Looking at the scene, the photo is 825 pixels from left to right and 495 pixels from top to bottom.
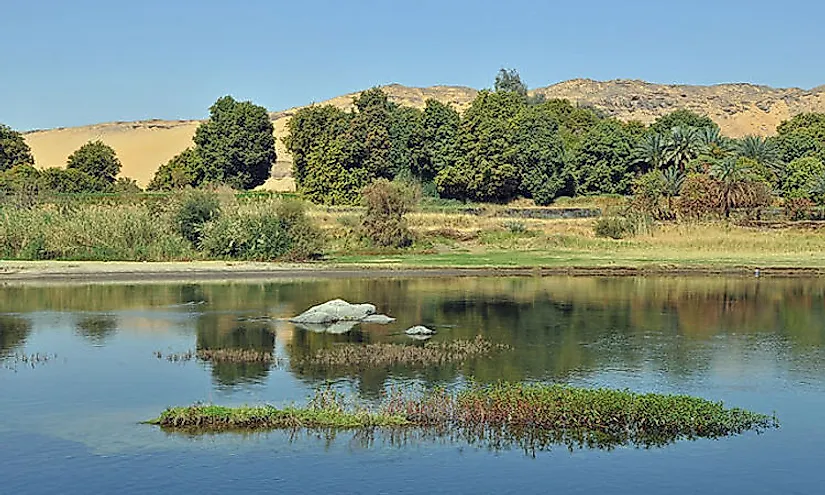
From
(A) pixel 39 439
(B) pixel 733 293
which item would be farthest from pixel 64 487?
(B) pixel 733 293

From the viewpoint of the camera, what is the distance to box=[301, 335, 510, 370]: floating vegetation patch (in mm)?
22016

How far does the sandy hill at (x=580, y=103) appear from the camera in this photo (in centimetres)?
14275

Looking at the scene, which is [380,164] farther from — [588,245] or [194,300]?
[194,300]

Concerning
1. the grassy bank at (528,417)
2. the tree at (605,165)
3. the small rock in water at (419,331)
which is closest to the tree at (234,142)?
the tree at (605,165)

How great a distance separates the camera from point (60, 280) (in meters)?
41.5

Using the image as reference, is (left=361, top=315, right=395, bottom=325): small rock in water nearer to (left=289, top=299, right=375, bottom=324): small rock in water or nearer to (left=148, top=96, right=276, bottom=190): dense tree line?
(left=289, top=299, right=375, bottom=324): small rock in water

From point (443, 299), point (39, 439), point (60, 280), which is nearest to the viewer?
point (39, 439)

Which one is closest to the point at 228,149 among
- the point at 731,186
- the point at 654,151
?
the point at 654,151

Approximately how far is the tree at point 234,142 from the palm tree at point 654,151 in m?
35.8

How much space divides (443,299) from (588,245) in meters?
22.9

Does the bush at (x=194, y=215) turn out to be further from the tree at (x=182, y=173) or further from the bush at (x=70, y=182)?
the tree at (x=182, y=173)

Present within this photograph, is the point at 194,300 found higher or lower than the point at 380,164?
lower

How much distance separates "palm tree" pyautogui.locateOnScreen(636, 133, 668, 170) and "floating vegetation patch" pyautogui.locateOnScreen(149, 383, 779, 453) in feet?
209

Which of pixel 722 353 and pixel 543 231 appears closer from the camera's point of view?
pixel 722 353
